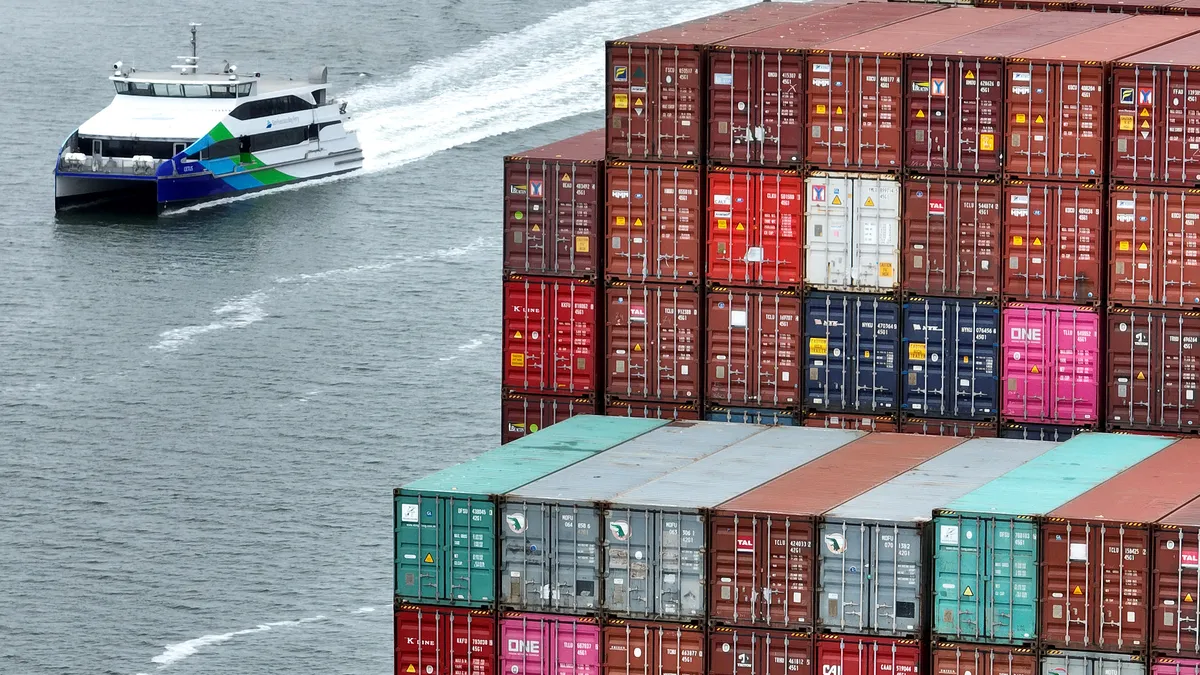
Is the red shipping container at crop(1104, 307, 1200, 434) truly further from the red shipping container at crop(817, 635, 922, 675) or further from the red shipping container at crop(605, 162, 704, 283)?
the red shipping container at crop(817, 635, 922, 675)

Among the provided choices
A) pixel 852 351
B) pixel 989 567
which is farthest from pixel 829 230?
pixel 989 567

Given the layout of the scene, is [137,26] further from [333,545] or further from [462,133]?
[333,545]

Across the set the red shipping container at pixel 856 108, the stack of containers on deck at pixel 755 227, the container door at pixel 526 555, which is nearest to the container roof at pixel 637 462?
the container door at pixel 526 555

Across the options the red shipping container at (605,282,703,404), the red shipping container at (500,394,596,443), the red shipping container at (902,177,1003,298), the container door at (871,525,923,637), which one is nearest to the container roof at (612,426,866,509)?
the red shipping container at (605,282,703,404)

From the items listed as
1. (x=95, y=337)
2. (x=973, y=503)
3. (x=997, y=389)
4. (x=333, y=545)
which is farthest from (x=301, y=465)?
(x=973, y=503)

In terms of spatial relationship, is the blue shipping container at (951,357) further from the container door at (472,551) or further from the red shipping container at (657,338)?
the container door at (472,551)

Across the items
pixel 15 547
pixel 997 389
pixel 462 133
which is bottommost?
pixel 15 547
